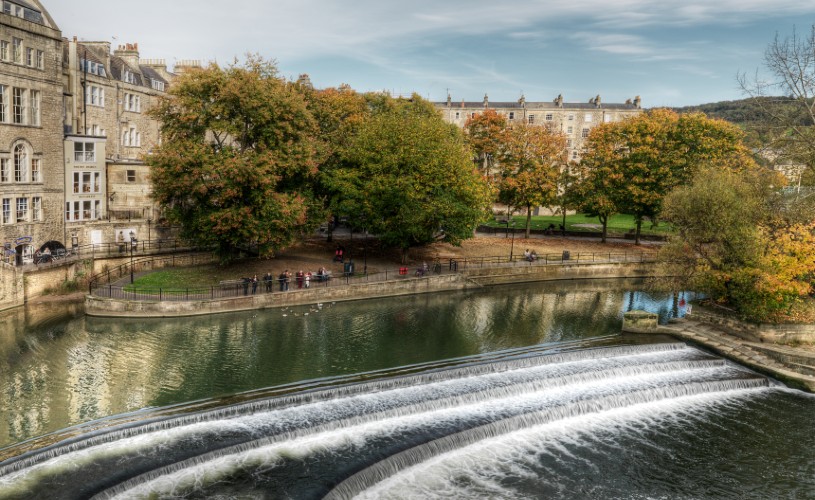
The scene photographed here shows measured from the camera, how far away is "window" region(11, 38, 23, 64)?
39.5 m

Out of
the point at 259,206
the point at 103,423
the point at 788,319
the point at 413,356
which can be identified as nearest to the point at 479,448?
the point at 413,356

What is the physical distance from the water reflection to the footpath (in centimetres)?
440

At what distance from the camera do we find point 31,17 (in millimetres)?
42969

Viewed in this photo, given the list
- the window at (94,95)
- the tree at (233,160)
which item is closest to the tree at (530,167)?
the tree at (233,160)

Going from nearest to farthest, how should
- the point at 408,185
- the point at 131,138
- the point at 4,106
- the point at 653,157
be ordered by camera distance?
the point at 4,106, the point at 408,185, the point at 653,157, the point at 131,138

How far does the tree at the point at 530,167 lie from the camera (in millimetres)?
62312

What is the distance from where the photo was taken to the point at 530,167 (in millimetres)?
63469

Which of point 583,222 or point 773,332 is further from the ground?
point 583,222

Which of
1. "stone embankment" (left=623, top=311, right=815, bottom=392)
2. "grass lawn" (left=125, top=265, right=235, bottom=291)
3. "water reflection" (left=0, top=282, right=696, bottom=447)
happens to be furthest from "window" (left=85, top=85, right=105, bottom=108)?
"stone embankment" (left=623, top=311, right=815, bottom=392)

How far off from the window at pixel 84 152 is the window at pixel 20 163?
4480 millimetres

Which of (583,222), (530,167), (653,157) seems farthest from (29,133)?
(583,222)

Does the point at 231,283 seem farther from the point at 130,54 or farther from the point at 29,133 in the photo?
the point at 130,54

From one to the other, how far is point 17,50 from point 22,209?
10229 mm

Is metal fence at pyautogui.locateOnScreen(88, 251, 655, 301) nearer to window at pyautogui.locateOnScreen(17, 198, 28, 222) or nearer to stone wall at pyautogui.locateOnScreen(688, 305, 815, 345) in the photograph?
window at pyautogui.locateOnScreen(17, 198, 28, 222)
